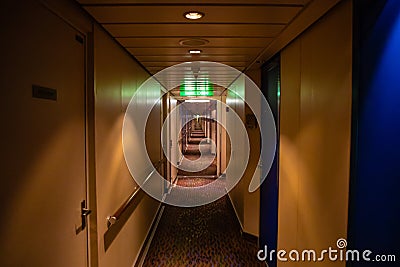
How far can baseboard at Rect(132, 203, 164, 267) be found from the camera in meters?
3.17

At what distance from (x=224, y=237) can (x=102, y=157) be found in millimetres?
2663

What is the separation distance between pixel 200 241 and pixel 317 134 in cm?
265

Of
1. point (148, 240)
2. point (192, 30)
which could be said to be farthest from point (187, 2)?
point (148, 240)

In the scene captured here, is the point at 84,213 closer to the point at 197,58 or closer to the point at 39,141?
the point at 39,141

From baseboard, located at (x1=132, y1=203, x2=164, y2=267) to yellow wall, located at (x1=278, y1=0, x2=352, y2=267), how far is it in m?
1.61

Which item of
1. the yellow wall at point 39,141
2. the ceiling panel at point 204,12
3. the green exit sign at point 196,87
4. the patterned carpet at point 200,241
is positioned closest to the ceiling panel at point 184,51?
the ceiling panel at point 204,12

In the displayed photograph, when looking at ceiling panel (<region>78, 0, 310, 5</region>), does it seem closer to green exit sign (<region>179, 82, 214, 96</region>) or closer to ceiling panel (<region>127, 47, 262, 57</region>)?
ceiling panel (<region>127, 47, 262, 57</region>)

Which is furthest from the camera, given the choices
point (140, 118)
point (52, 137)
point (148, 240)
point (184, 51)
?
point (148, 240)

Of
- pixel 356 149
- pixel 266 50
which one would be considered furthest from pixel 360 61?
pixel 266 50

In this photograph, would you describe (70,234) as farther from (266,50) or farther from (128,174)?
(266,50)

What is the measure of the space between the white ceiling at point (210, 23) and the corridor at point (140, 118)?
0.01 metres

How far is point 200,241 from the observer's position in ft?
12.7

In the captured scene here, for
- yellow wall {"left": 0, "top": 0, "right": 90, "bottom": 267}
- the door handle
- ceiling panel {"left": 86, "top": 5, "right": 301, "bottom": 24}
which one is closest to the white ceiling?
ceiling panel {"left": 86, "top": 5, "right": 301, "bottom": 24}

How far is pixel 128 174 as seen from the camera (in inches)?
109
